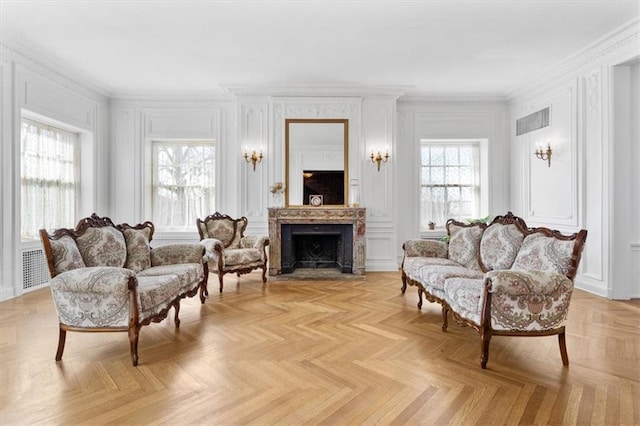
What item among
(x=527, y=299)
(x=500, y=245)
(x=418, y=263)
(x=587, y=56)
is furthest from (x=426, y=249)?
(x=587, y=56)

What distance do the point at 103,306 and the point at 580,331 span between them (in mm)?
4019

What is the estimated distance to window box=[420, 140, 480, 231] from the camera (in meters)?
6.79

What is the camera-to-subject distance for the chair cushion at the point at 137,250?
11.8 feet

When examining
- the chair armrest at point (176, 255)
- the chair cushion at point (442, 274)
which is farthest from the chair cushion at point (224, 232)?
the chair cushion at point (442, 274)

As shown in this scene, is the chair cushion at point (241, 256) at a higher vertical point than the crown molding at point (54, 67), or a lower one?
lower

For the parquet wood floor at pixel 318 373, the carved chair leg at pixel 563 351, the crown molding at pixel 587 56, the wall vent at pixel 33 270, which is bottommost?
the parquet wood floor at pixel 318 373

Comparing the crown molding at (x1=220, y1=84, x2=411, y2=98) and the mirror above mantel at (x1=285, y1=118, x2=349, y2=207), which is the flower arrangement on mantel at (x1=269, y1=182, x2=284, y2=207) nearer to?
the mirror above mantel at (x1=285, y1=118, x2=349, y2=207)

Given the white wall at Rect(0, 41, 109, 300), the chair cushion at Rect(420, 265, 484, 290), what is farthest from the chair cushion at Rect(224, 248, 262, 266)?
the white wall at Rect(0, 41, 109, 300)

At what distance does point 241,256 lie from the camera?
5.02 m

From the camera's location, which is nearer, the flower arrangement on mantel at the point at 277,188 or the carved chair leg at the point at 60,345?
the carved chair leg at the point at 60,345

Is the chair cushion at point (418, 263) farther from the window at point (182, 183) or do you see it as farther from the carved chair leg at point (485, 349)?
the window at point (182, 183)

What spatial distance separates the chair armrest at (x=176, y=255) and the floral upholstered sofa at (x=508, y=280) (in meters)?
2.45

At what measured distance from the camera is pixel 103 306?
2.54 metres

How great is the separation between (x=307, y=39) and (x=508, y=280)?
3.49m
